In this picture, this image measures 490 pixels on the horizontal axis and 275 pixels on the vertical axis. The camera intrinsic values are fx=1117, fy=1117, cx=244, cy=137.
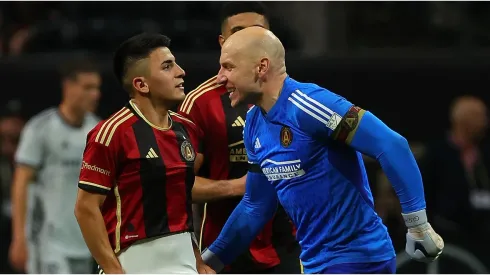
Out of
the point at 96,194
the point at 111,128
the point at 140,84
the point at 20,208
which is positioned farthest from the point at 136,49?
the point at 20,208

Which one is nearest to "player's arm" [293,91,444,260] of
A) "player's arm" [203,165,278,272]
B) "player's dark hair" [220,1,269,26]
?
"player's arm" [203,165,278,272]

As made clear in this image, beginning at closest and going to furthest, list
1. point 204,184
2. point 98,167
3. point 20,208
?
1. point 98,167
2. point 204,184
3. point 20,208

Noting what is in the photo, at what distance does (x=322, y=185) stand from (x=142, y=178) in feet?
2.68

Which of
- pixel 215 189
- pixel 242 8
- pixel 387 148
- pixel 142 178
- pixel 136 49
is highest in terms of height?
pixel 242 8

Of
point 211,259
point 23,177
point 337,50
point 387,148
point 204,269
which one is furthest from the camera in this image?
point 337,50

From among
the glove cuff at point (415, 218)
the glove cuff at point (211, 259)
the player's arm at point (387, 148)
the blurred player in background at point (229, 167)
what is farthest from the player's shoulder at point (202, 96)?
the glove cuff at point (415, 218)

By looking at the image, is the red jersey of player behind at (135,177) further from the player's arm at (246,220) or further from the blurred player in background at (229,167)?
the blurred player in background at (229,167)

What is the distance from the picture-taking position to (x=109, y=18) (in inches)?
466

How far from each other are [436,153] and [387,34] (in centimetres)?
283

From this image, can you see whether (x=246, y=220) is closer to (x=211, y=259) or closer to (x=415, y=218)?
(x=211, y=259)

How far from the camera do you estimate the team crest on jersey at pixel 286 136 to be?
478 centimetres

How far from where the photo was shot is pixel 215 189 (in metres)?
5.70

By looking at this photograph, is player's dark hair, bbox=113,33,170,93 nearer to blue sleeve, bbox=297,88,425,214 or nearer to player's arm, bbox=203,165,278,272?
player's arm, bbox=203,165,278,272

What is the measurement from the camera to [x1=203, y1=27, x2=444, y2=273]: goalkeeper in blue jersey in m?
4.57
